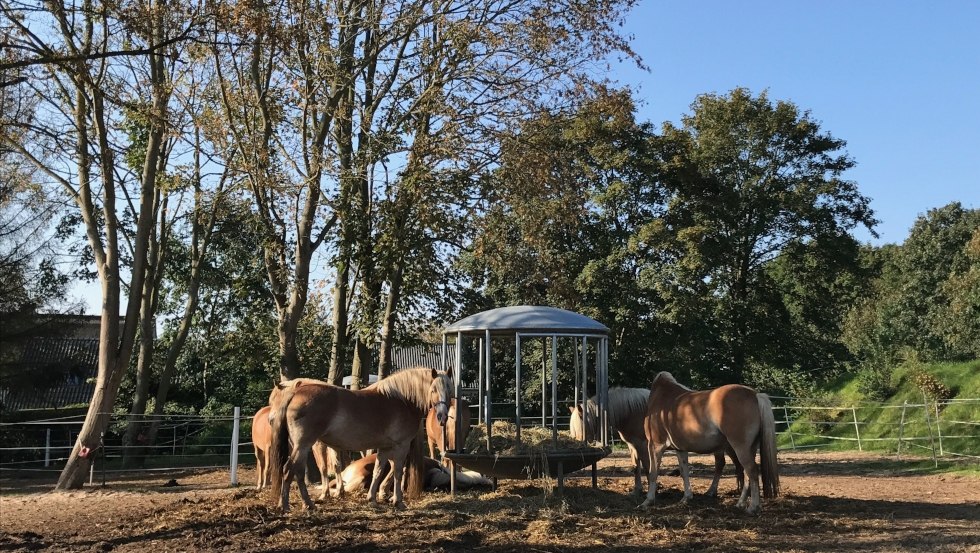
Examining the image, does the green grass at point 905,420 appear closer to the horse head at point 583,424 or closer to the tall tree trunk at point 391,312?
the horse head at point 583,424

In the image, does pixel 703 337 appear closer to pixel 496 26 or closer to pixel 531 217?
pixel 531 217

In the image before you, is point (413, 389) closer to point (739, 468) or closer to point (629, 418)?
point (629, 418)

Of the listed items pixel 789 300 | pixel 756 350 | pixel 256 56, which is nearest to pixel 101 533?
pixel 256 56

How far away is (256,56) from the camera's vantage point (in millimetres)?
11016

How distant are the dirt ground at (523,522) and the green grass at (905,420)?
5003 millimetres

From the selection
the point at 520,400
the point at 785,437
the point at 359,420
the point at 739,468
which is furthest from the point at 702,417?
the point at 785,437

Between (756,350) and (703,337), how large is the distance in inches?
92.5

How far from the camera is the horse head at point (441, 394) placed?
28.8 feet

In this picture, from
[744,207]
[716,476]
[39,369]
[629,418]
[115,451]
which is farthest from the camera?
[744,207]

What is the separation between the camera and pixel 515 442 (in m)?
9.40

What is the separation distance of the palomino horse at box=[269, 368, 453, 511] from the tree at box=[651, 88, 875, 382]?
1449 centimetres

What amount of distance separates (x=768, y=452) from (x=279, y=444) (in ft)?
17.2

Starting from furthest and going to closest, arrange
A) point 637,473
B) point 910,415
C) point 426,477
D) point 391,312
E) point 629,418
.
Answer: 1. point 910,415
2. point 391,312
3. point 629,418
4. point 426,477
5. point 637,473

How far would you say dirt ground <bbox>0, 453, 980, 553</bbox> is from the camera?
6.81 meters
